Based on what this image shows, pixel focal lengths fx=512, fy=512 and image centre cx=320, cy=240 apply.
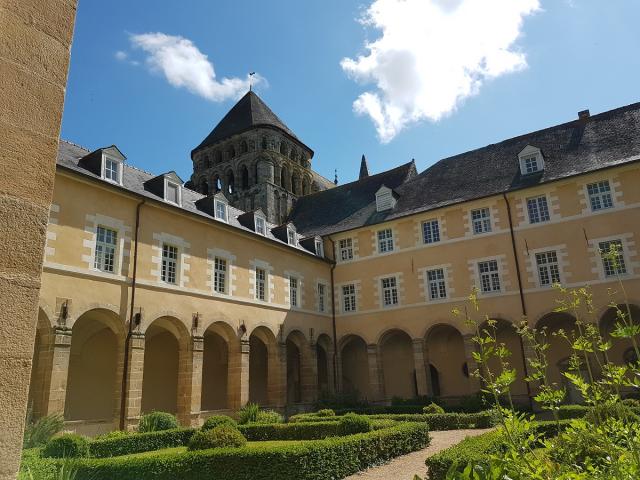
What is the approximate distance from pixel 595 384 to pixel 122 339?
13824 millimetres

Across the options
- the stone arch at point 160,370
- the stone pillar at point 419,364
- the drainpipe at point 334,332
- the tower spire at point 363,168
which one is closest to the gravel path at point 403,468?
the stone pillar at point 419,364

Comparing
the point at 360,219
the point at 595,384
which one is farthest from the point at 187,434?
the point at 360,219

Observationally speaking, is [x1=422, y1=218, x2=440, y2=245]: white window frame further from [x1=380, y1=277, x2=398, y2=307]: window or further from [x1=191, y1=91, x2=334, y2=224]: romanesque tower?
[x1=191, y1=91, x2=334, y2=224]: romanesque tower

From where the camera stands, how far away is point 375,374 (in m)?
22.8

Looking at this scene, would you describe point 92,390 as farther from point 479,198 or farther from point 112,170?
point 479,198

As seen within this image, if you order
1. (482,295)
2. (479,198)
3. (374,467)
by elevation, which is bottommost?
(374,467)

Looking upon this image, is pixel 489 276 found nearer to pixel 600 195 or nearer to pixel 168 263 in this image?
pixel 600 195

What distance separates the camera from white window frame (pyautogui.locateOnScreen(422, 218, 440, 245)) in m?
22.6

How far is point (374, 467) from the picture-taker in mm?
9578

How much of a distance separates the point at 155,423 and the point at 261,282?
8022mm

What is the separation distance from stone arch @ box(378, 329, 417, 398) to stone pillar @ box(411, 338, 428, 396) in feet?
5.74

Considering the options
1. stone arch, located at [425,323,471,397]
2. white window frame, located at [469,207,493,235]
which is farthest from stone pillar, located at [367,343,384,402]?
white window frame, located at [469,207,493,235]

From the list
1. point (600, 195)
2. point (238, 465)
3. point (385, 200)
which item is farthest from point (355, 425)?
point (385, 200)

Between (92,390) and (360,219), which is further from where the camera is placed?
(360,219)
